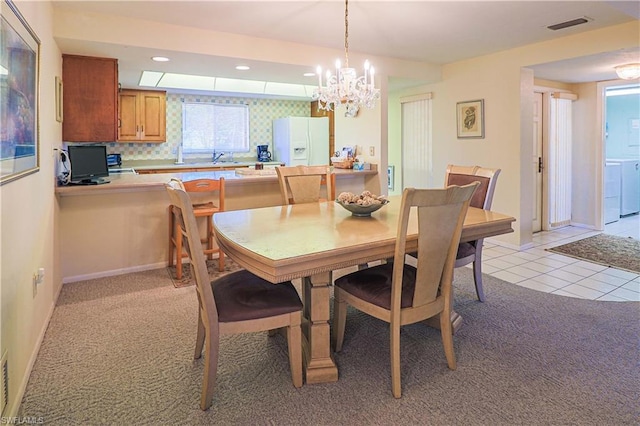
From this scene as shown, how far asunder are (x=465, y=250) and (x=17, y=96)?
2.72m

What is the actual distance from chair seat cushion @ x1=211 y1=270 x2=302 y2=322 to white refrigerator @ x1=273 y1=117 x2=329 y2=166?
4801 mm

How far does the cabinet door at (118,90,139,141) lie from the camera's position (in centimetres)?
598

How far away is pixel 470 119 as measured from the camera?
5.09 m

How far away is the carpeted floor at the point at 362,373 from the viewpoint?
176 centimetres

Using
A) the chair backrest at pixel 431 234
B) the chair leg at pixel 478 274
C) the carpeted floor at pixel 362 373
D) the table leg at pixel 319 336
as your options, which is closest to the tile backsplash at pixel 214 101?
the carpeted floor at pixel 362 373

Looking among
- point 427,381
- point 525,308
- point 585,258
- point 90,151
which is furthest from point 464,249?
point 90,151

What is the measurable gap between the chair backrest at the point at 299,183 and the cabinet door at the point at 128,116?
3.76 m

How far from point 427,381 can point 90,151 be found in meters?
3.48

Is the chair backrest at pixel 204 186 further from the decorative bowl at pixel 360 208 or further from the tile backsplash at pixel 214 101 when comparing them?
the tile backsplash at pixel 214 101

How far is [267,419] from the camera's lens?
1.74 m

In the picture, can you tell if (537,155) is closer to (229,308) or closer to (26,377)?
(229,308)

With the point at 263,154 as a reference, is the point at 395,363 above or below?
below

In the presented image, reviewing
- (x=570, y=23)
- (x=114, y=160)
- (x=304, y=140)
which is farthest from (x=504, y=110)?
(x=114, y=160)

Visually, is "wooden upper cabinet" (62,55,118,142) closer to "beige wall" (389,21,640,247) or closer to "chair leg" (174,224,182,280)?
"chair leg" (174,224,182,280)
